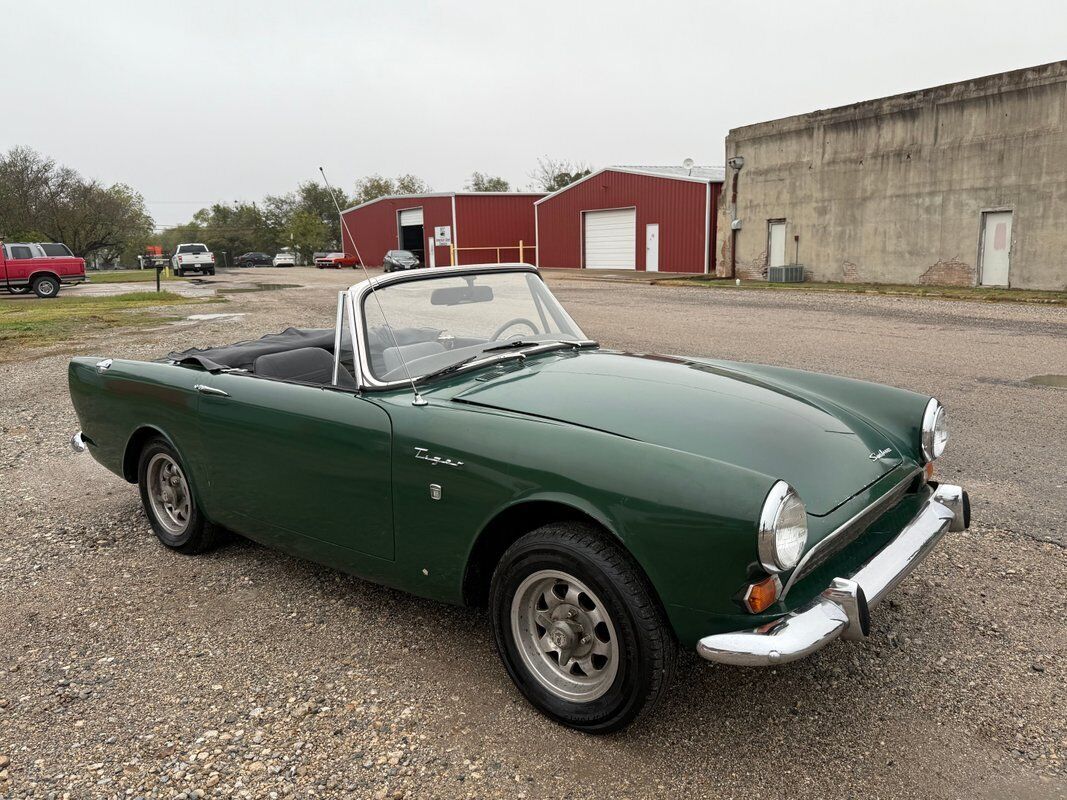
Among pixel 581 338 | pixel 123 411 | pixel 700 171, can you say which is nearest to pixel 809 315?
pixel 581 338

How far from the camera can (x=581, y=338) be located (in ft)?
13.0

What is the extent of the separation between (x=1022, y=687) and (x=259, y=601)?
305cm

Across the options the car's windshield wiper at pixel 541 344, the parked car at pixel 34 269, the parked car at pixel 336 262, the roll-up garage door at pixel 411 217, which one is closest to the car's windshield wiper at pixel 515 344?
the car's windshield wiper at pixel 541 344

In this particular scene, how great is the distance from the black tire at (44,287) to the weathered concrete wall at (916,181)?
73.3 ft

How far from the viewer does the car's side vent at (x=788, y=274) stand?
25.0 metres

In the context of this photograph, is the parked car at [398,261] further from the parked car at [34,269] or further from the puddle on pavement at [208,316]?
the puddle on pavement at [208,316]

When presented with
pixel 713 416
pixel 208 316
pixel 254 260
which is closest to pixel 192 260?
pixel 208 316

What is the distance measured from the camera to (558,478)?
98.0 inches

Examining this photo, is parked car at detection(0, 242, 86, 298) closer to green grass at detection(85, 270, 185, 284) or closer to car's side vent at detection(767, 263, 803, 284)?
green grass at detection(85, 270, 185, 284)

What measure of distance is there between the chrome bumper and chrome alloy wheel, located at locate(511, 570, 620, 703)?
36 centimetres

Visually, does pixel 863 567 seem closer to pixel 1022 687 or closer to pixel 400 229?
pixel 1022 687

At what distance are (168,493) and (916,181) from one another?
74.4 ft

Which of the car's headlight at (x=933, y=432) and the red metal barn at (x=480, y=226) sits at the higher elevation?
the red metal barn at (x=480, y=226)

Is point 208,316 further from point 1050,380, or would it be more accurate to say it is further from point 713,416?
point 713,416
